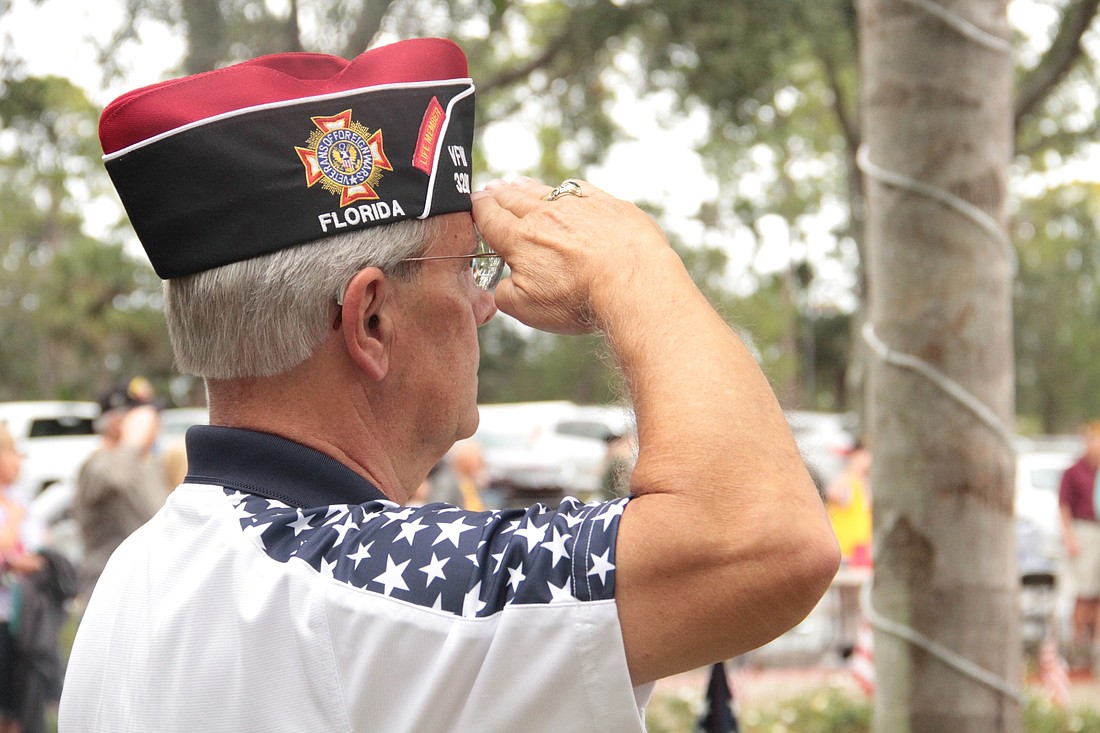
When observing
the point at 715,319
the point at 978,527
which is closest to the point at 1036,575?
the point at 978,527

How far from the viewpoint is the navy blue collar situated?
146 cm

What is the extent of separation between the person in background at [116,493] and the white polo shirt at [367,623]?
587 cm

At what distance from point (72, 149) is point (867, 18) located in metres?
5.33

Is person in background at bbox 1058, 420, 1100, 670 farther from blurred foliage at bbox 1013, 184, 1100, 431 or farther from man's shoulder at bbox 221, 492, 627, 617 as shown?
blurred foliage at bbox 1013, 184, 1100, 431

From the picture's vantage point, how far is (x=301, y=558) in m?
1.32

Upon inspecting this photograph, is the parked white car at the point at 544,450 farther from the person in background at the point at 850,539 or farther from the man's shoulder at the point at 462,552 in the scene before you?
the man's shoulder at the point at 462,552

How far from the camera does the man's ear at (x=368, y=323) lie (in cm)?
146

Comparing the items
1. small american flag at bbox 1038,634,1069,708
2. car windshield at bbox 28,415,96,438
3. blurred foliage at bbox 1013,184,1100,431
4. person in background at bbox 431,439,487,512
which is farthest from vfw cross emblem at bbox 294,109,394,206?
blurred foliage at bbox 1013,184,1100,431

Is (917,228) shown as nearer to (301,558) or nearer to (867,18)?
(867,18)

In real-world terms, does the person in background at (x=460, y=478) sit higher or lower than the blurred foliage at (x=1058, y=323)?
higher

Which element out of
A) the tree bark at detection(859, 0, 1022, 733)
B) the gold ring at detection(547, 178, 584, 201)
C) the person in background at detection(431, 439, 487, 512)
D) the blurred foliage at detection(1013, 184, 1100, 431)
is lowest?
the blurred foliage at detection(1013, 184, 1100, 431)

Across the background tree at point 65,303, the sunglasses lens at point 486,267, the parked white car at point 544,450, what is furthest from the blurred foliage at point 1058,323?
the sunglasses lens at point 486,267

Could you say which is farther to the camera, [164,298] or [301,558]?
[164,298]

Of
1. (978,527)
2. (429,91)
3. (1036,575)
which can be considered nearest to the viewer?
(429,91)
